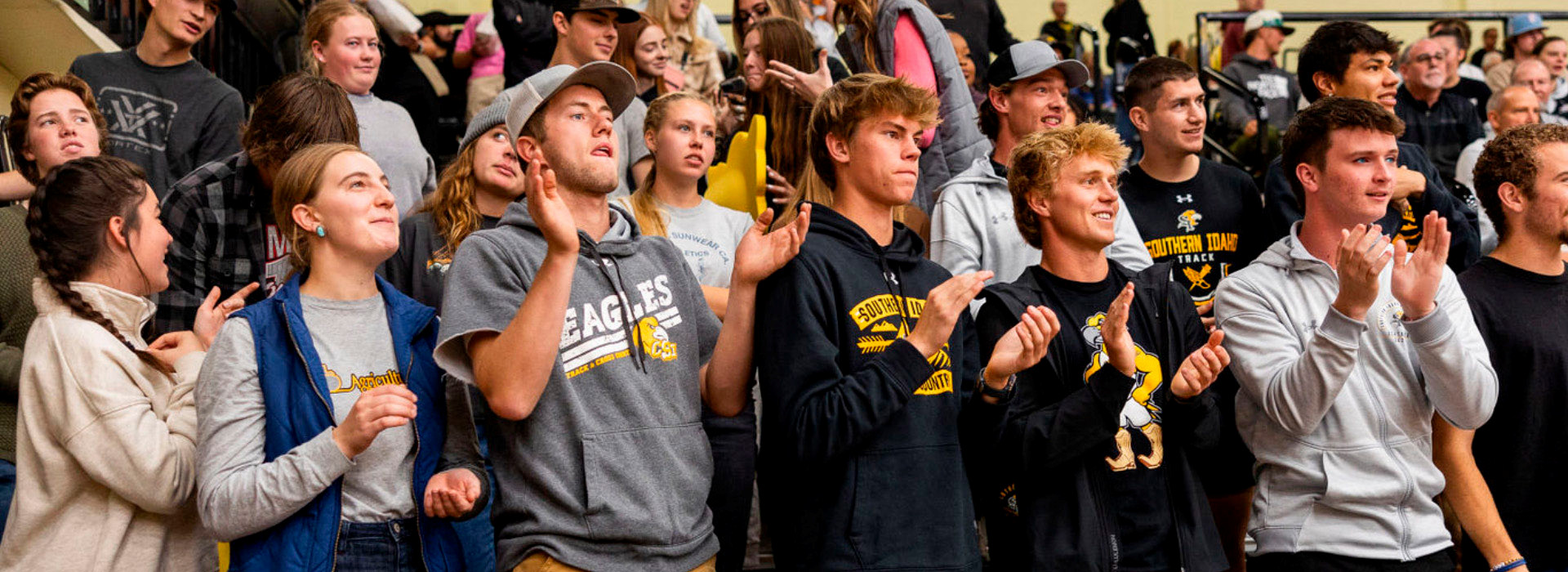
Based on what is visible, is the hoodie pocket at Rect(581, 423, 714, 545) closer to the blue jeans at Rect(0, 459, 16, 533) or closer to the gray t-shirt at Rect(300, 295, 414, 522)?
the gray t-shirt at Rect(300, 295, 414, 522)

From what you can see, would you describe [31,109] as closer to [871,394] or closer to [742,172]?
[742,172]

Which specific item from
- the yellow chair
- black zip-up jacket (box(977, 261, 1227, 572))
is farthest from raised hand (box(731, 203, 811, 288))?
the yellow chair

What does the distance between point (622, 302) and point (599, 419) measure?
0.90ft

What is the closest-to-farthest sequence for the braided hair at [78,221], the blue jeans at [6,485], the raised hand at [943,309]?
the raised hand at [943,309], the braided hair at [78,221], the blue jeans at [6,485]

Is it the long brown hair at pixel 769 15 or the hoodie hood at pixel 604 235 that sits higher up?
the long brown hair at pixel 769 15

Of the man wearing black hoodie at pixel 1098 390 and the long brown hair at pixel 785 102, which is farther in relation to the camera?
the long brown hair at pixel 785 102

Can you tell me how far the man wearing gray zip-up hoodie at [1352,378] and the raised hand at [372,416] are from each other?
215cm

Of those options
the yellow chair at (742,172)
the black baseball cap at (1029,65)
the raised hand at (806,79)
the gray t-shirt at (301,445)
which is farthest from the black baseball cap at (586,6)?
the gray t-shirt at (301,445)

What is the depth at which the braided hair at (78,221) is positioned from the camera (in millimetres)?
3057

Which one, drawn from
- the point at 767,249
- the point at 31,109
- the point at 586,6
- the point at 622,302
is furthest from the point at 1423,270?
the point at 31,109

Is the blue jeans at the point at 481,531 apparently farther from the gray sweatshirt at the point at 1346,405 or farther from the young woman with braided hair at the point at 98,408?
the gray sweatshirt at the point at 1346,405

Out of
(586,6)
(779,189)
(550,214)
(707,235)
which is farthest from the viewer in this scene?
(586,6)

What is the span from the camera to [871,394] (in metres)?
2.80

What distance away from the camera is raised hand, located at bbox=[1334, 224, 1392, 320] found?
3.13 metres
